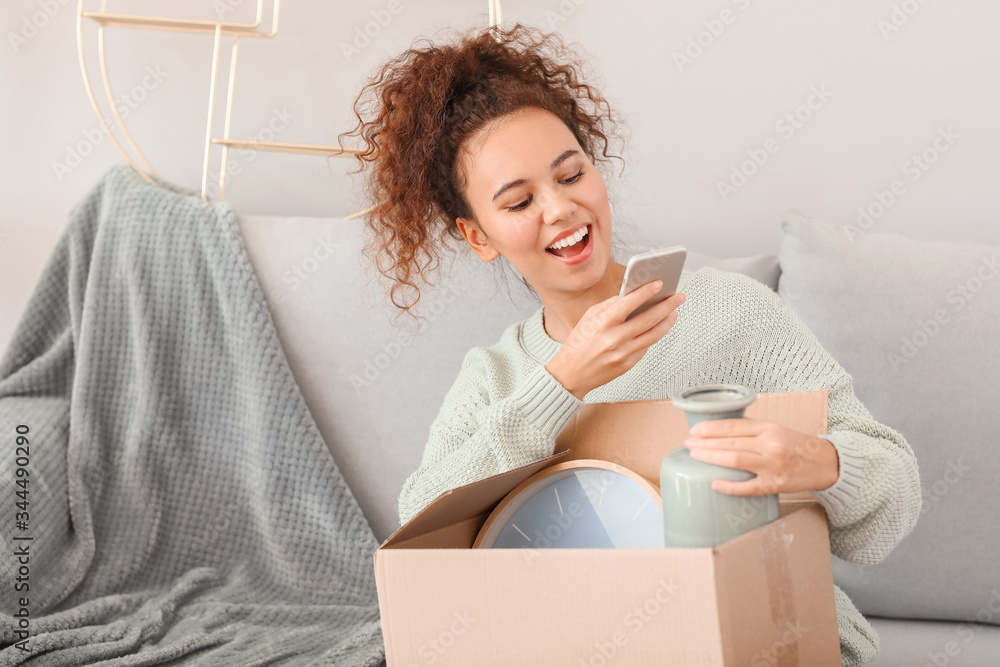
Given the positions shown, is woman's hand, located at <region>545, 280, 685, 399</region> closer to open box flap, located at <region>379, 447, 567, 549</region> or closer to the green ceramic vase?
open box flap, located at <region>379, 447, 567, 549</region>

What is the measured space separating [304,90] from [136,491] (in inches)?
36.8

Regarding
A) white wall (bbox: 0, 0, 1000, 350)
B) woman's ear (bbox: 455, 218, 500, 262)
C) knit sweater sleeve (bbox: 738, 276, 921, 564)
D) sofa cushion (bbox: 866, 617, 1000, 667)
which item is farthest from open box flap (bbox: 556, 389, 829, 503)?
white wall (bbox: 0, 0, 1000, 350)

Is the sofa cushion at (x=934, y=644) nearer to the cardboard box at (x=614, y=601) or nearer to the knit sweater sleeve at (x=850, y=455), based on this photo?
the knit sweater sleeve at (x=850, y=455)

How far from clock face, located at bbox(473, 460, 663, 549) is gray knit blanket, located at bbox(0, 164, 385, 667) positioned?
1.89 feet

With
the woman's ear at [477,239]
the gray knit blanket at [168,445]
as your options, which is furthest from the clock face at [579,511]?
the gray knit blanket at [168,445]

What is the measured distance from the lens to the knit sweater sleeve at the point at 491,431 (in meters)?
0.96

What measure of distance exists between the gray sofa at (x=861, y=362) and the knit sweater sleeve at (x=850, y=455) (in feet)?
1.08

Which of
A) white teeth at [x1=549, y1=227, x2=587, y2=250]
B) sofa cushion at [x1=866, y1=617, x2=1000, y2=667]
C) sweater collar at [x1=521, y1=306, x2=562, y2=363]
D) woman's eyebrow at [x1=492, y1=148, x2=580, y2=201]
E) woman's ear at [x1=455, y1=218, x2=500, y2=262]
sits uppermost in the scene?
woman's eyebrow at [x1=492, y1=148, x2=580, y2=201]

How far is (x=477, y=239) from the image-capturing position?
1265mm

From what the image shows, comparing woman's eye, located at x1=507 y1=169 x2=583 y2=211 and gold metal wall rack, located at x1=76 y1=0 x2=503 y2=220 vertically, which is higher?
gold metal wall rack, located at x1=76 y1=0 x2=503 y2=220

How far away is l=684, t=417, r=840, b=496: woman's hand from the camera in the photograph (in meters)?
0.67

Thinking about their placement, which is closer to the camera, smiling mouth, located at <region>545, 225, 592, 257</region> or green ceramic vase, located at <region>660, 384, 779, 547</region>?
green ceramic vase, located at <region>660, 384, 779, 547</region>

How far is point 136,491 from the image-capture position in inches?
60.4

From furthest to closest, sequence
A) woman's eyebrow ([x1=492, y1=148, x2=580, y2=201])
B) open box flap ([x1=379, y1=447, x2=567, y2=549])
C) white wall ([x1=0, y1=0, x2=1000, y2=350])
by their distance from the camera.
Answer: white wall ([x1=0, y1=0, x2=1000, y2=350]) → woman's eyebrow ([x1=492, y1=148, x2=580, y2=201]) → open box flap ([x1=379, y1=447, x2=567, y2=549])
